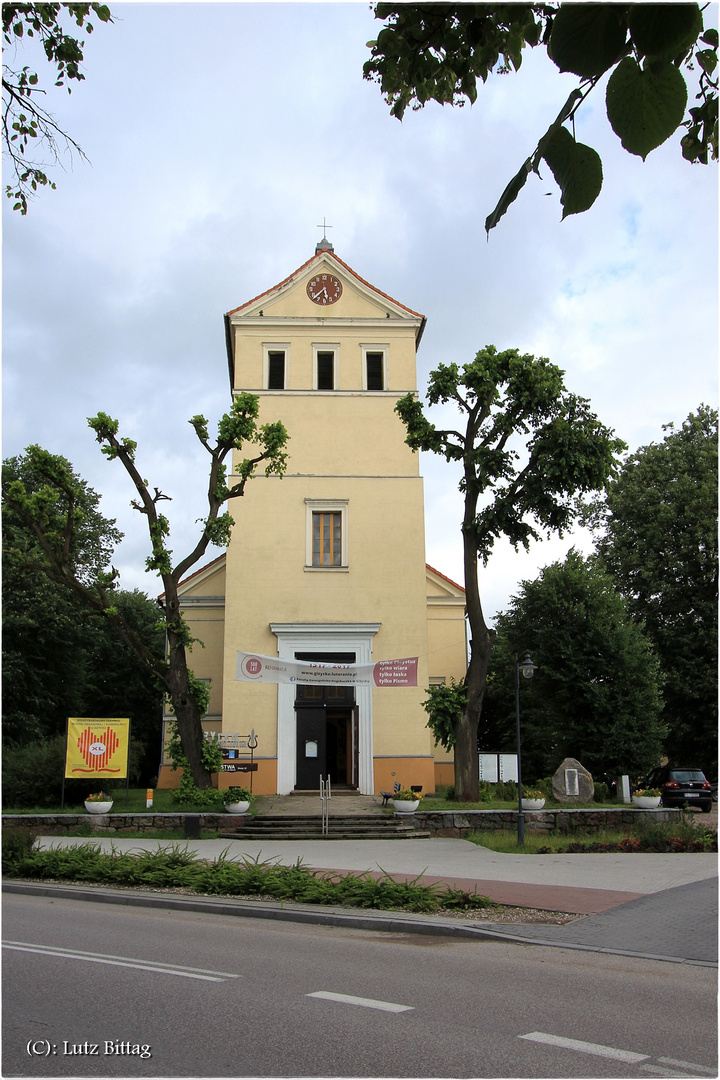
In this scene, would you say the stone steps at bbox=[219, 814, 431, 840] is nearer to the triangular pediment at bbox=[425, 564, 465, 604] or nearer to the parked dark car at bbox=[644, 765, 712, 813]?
the parked dark car at bbox=[644, 765, 712, 813]

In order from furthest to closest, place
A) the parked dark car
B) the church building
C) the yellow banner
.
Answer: the parked dark car → the church building → the yellow banner

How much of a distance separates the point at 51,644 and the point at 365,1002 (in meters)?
34.3

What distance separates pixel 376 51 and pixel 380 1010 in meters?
5.99

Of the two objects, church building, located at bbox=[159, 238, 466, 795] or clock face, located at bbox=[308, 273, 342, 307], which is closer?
church building, located at bbox=[159, 238, 466, 795]

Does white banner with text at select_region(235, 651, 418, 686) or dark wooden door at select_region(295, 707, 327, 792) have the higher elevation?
white banner with text at select_region(235, 651, 418, 686)

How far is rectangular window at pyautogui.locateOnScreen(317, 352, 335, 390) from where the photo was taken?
30.2m

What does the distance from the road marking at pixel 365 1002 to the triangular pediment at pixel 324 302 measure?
87.4 ft

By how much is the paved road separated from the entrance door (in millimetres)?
17292

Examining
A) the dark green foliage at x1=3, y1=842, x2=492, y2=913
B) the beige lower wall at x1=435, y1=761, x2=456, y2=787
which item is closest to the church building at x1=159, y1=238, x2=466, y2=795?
the beige lower wall at x1=435, y1=761, x2=456, y2=787

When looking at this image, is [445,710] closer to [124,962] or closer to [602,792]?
[602,792]

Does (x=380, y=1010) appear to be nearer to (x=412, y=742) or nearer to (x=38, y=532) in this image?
(x=38, y=532)

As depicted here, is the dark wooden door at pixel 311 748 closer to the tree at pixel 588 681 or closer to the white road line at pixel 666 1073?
the tree at pixel 588 681

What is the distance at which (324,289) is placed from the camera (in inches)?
1214

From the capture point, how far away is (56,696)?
37844 mm
